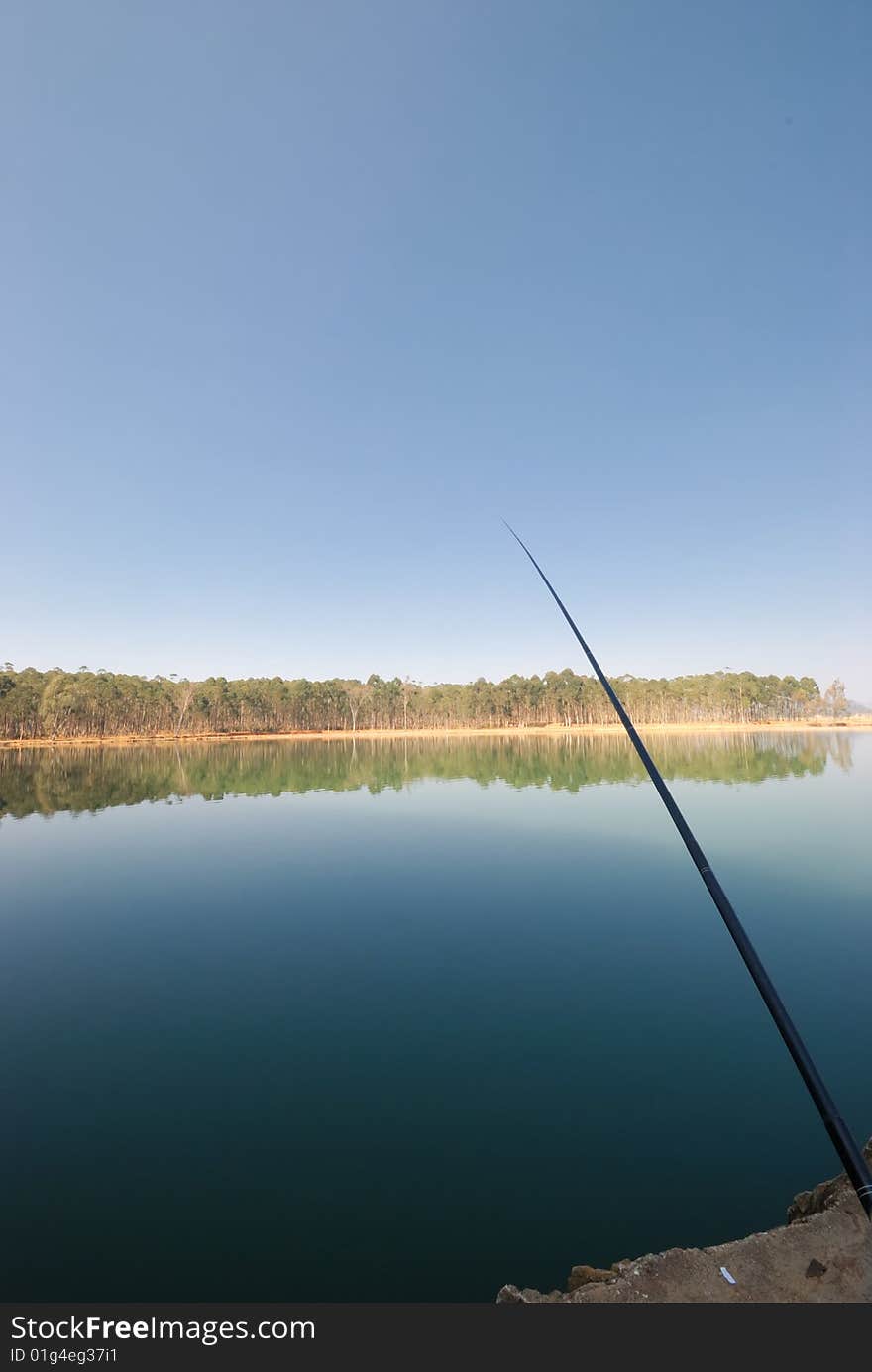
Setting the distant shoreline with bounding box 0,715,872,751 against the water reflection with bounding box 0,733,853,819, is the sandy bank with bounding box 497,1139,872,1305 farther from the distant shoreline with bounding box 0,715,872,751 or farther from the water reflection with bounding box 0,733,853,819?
the distant shoreline with bounding box 0,715,872,751

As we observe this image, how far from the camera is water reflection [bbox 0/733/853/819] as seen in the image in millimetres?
36562

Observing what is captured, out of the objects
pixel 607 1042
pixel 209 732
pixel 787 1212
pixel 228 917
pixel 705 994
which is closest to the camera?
pixel 787 1212

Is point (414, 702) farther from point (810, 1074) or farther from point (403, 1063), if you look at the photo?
point (810, 1074)

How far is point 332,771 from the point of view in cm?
5075

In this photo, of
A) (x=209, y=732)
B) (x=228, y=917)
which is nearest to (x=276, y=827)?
(x=228, y=917)

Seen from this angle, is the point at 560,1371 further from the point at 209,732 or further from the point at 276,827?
the point at 209,732

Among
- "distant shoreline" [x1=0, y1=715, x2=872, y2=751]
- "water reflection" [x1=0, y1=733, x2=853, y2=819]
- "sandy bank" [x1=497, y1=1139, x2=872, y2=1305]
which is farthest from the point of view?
"distant shoreline" [x1=0, y1=715, x2=872, y2=751]

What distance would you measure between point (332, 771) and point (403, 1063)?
44080 millimetres

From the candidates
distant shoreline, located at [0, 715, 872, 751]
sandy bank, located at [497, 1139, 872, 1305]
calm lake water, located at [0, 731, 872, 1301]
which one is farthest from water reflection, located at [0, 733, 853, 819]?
sandy bank, located at [497, 1139, 872, 1305]

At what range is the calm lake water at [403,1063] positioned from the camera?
4973 millimetres

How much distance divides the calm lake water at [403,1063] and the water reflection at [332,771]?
18410 mm

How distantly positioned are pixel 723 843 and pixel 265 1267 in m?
19.5

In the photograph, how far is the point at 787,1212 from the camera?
4973 mm

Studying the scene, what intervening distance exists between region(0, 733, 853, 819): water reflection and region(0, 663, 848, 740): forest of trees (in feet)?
120
